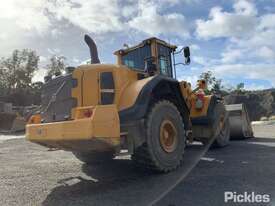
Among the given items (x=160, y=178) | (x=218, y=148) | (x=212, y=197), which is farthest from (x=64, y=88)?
(x=218, y=148)

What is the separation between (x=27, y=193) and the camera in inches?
221

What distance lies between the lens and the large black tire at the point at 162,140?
20.2ft

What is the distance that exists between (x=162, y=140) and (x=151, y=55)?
2594mm

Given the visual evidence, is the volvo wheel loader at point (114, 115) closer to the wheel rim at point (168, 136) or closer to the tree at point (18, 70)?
the wheel rim at point (168, 136)

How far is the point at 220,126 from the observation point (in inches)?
395

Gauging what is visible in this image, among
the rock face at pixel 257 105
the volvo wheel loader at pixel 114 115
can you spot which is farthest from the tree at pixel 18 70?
the volvo wheel loader at pixel 114 115

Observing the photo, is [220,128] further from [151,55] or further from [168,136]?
[168,136]

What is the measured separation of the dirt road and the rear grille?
1.15 meters

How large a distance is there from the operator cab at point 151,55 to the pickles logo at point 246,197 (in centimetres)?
390

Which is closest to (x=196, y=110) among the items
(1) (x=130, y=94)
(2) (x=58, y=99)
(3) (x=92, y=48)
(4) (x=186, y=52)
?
(4) (x=186, y=52)

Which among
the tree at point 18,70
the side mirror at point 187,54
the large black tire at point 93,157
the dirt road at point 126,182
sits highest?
the tree at point 18,70

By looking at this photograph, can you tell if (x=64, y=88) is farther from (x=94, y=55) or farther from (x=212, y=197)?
(x=212, y=197)

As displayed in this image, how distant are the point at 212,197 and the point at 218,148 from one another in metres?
5.12

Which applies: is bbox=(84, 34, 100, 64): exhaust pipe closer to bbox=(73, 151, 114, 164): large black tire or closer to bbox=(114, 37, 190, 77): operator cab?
bbox=(114, 37, 190, 77): operator cab
